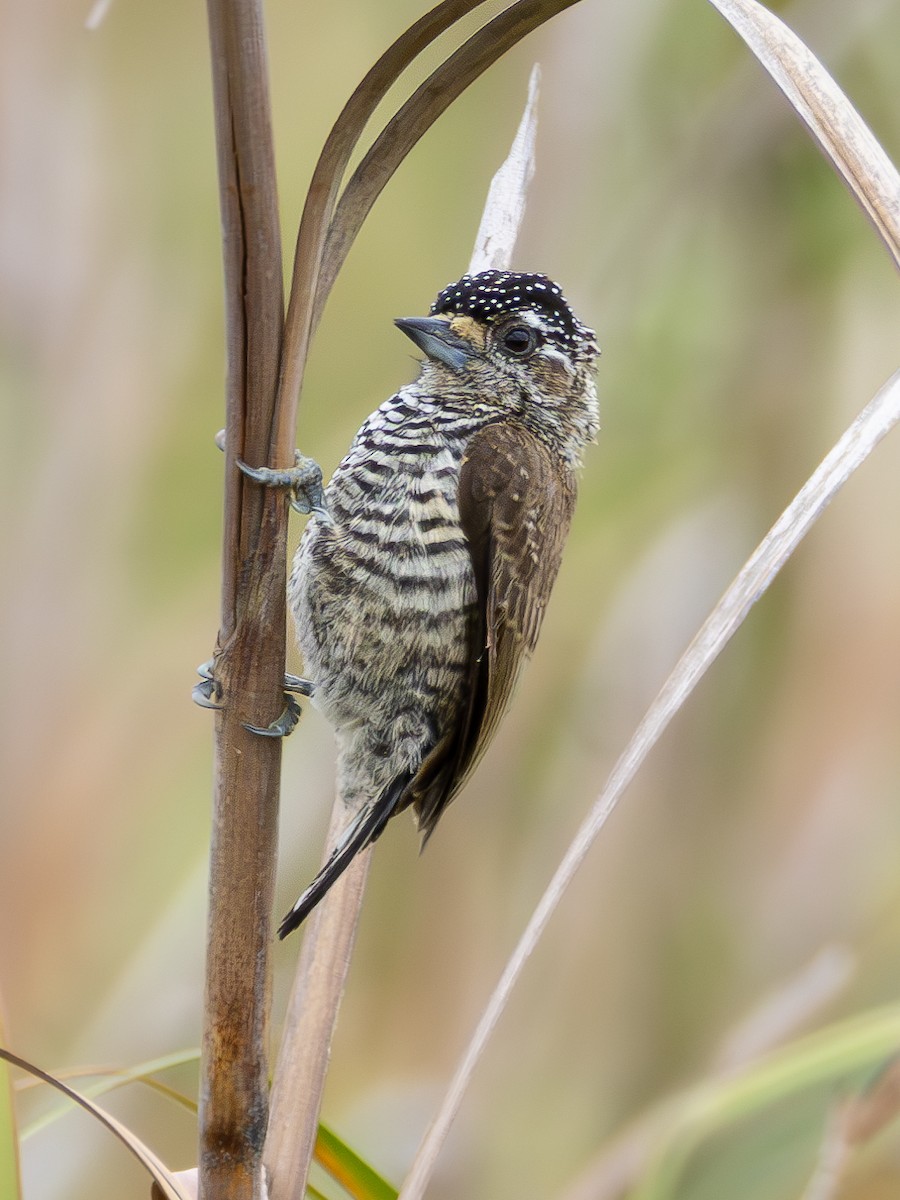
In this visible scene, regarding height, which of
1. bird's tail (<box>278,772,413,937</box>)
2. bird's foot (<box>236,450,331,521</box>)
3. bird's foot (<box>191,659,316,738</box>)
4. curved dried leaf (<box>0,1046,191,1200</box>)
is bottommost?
bird's tail (<box>278,772,413,937</box>)

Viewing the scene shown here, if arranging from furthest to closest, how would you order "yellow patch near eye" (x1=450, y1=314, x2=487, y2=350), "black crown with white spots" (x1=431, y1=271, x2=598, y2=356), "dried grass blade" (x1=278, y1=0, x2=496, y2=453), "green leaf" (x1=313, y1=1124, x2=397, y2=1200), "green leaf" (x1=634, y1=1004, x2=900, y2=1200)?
"yellow patch near eye" (x1=450, y1=314, x2=487, y2=350)
"black crown with white spots" (x1=431, y1=271, x2=598, y2=356)
"green leaf" (x1=634, y1=1004, x2=900, y2=1200)
"green leaf" (x1=313, y1=1124, x2=397, y2=1200)
"dried grass blade" (x1=278, y1=0, x2=496, y2=453)

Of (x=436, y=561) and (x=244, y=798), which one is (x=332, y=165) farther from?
(x=436, y=561)

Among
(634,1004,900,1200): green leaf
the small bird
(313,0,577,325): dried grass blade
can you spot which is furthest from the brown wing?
(313,0,577,325): dried grass blade

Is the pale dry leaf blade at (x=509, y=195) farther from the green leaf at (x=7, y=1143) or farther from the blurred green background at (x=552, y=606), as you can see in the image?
the green leaf at (x=7, y=1143)

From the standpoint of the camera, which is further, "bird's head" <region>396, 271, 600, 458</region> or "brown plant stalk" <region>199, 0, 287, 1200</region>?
"bird's head" <region>396, 271, 600, 458</region>

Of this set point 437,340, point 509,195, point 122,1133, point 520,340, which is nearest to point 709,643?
point 122,1133

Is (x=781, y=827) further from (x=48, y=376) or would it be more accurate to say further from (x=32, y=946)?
(x=48, y=376)

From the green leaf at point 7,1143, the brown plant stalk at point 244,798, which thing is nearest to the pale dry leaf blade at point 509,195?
the brown plant stalk at point 244,798

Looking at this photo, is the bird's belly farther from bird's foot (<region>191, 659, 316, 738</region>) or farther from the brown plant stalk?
the brown plant stalk
